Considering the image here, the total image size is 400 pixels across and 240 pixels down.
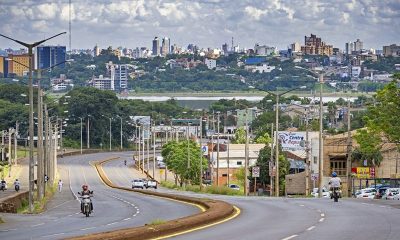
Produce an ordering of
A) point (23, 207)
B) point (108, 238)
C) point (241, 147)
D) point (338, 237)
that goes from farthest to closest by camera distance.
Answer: point (241, 147) → point (23, 207) → point (338, 237) → point (108, 238)

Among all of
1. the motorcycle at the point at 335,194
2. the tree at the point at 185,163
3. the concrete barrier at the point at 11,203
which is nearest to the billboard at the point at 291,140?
the tree at the point at 185,163

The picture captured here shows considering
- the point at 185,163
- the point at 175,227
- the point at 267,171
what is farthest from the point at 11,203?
the point at 185,163

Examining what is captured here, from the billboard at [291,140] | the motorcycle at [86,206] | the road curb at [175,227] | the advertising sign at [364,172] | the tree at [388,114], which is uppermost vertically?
the tree at [388,114]

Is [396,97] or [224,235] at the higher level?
[396,97]

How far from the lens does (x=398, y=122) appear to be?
265 feet

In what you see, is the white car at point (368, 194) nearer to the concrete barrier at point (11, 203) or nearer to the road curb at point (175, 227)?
the concrete barrier at point (11, 203)

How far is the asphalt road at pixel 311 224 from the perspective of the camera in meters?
31.9

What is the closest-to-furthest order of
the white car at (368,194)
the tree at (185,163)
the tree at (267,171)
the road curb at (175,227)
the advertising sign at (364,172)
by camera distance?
the road curb at (175,227), the white car at (368,194), the advertising sign at (364,172), the tree at (267,171), the tree at (185,163)

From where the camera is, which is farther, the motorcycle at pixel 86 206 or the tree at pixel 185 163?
the tree at pixel 185 163

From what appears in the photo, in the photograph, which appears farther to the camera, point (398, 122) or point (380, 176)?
point (380, 176)

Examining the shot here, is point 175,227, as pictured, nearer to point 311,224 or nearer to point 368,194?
point 311,224

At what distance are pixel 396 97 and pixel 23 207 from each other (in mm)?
27265

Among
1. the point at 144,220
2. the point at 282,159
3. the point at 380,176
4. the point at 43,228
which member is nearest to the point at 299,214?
the point at 144,220

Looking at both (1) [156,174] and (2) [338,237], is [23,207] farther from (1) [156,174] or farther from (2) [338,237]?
(1) [156,174]
